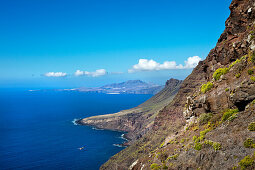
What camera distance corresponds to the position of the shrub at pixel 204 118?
2809 centimetres

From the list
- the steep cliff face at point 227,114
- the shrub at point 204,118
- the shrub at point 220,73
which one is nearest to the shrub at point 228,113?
the steep cliff face at point 227,114

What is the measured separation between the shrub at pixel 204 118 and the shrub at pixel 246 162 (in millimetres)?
10644

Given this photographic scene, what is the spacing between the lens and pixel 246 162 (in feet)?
56.1

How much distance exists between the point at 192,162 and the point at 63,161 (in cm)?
13930

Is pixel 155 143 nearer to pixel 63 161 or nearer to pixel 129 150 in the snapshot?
pixel 129 150

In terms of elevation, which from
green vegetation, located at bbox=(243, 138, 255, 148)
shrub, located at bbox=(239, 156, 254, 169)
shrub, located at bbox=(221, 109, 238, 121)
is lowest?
shrub, located at bbox=(239, 156, 254, 169)

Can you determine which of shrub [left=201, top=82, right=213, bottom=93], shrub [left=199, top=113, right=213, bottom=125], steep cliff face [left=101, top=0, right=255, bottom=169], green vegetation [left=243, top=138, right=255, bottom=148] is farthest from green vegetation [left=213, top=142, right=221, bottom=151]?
shrub [left=201, top=82, right=213, bottom=93]

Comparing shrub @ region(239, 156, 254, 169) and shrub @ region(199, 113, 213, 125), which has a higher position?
shrub @ region(199, 113, 213, 125)

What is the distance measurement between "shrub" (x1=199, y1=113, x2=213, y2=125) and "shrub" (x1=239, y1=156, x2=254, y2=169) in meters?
10.6

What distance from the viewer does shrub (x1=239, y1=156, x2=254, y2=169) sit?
1688 cm

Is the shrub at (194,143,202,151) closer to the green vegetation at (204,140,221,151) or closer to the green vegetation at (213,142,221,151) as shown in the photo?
the green vegetation at (204,140,221,151)

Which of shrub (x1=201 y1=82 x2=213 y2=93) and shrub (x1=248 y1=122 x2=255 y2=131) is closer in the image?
shrub (x1=248 y1=122 x2=255 y2=131)

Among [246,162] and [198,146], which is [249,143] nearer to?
[246,162]

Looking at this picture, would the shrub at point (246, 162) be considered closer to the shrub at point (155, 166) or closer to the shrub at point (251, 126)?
the shrub at point (251, 126)
